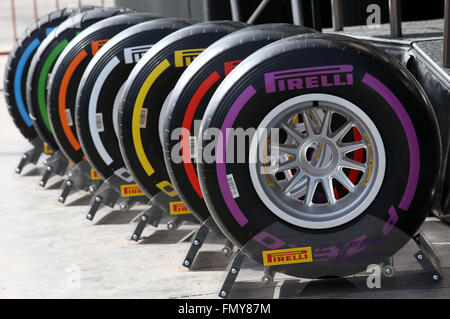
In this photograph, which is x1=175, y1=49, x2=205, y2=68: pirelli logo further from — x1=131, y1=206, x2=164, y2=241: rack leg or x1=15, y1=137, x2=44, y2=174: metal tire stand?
x1=15, y1=137, x2=44, y2=174: metal tire stand

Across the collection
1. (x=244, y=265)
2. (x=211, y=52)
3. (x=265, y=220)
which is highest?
(x=211, y=52)

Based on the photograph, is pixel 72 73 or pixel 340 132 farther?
pixel 72 73

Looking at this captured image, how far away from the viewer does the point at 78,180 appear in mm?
5961

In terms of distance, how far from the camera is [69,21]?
6578 mm

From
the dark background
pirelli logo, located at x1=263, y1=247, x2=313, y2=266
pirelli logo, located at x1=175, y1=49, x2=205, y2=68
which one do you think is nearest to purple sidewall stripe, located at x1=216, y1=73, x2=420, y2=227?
pirelli logo, located at x1=263, y1=247, x2=313, y2=266

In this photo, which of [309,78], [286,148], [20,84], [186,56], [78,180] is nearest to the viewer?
[309,78]

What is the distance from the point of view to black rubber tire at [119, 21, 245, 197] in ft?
15.1

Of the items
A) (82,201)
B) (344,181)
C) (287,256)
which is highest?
(344,181)

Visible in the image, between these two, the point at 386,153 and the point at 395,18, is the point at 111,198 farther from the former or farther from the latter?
the point at 386,153

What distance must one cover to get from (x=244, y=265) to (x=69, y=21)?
3193 millimetres

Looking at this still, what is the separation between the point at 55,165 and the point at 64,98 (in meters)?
1.04

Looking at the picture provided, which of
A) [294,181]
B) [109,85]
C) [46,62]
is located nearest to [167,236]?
[109,85]
